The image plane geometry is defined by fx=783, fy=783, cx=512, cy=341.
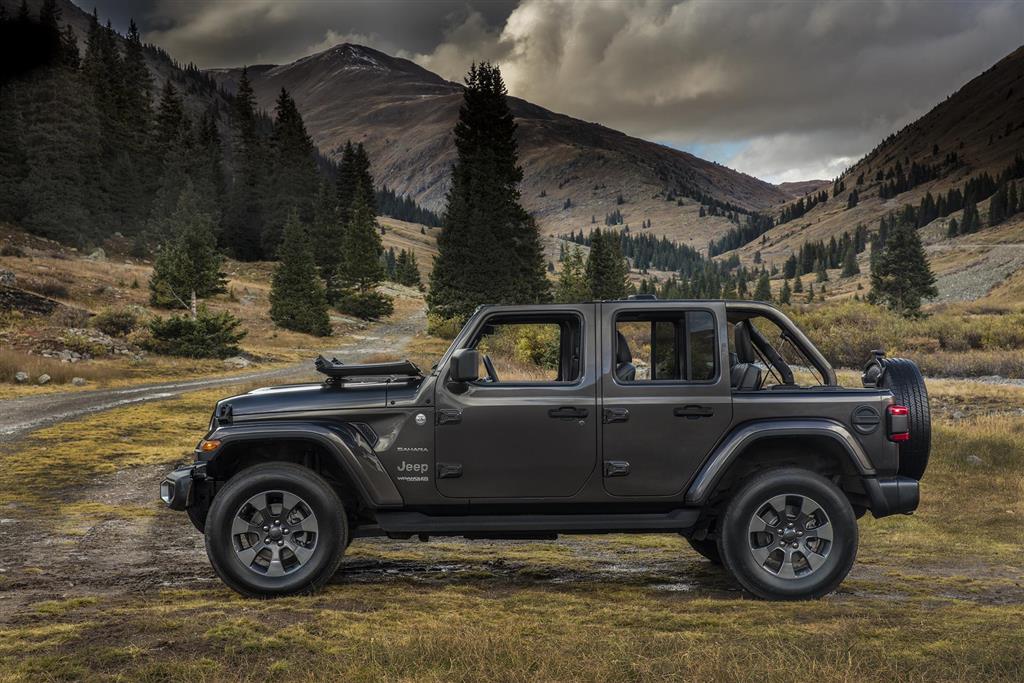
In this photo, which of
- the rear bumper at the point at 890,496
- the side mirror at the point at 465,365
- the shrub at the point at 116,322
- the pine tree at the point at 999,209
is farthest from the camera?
the pine tree at the point at 999,209

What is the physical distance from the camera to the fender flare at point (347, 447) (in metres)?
5.96

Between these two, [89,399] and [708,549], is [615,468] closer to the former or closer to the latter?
[708,549]

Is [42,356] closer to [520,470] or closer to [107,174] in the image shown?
[520,470]

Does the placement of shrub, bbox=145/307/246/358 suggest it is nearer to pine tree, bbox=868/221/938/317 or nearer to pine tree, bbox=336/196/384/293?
pine tree, bbox=336/196/384/293

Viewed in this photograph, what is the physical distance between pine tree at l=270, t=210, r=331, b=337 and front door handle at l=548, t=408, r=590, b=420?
174 feet

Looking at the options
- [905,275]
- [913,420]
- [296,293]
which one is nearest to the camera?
[913,420]

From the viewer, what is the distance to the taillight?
6.09m

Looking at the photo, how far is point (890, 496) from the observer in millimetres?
6062

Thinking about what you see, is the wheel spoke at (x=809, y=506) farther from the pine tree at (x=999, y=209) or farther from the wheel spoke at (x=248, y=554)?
the pine tree at (x=999, y=209)

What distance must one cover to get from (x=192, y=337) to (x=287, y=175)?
5626 cm

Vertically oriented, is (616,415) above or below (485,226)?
below

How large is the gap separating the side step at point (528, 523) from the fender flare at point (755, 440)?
0.24 metres

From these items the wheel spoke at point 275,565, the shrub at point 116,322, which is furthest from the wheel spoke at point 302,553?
the shrub at point 116,322

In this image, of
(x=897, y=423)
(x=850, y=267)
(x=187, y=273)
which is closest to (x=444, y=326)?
(x=187, y=273)
